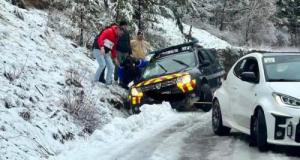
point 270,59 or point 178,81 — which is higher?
point 270,59

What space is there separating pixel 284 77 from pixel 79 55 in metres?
10.3

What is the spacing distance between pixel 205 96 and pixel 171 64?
147 centimetres

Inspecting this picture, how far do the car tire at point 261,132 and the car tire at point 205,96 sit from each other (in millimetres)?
6445

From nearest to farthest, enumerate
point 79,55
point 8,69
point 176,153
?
point 176,153 → point 8,69 → point 79,55

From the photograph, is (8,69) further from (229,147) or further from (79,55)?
(79,55)

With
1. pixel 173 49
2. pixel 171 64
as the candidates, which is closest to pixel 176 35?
pixel 173 49

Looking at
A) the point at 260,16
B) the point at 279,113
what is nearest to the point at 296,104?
the point at 279,113

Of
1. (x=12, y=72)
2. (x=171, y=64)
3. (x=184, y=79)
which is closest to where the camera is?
(x=12, y=72)

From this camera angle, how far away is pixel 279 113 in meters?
9.18

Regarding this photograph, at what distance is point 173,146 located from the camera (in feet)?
35.3

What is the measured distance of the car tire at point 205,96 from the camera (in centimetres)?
1620

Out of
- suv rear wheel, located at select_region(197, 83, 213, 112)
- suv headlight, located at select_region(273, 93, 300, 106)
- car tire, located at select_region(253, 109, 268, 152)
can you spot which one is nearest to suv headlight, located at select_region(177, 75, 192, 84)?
suv rear wheel, located at select_region(197, 83, 213, 112)

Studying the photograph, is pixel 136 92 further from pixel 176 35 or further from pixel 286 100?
pixel 176 35

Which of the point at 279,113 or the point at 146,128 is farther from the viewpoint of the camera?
the point at 146,128
